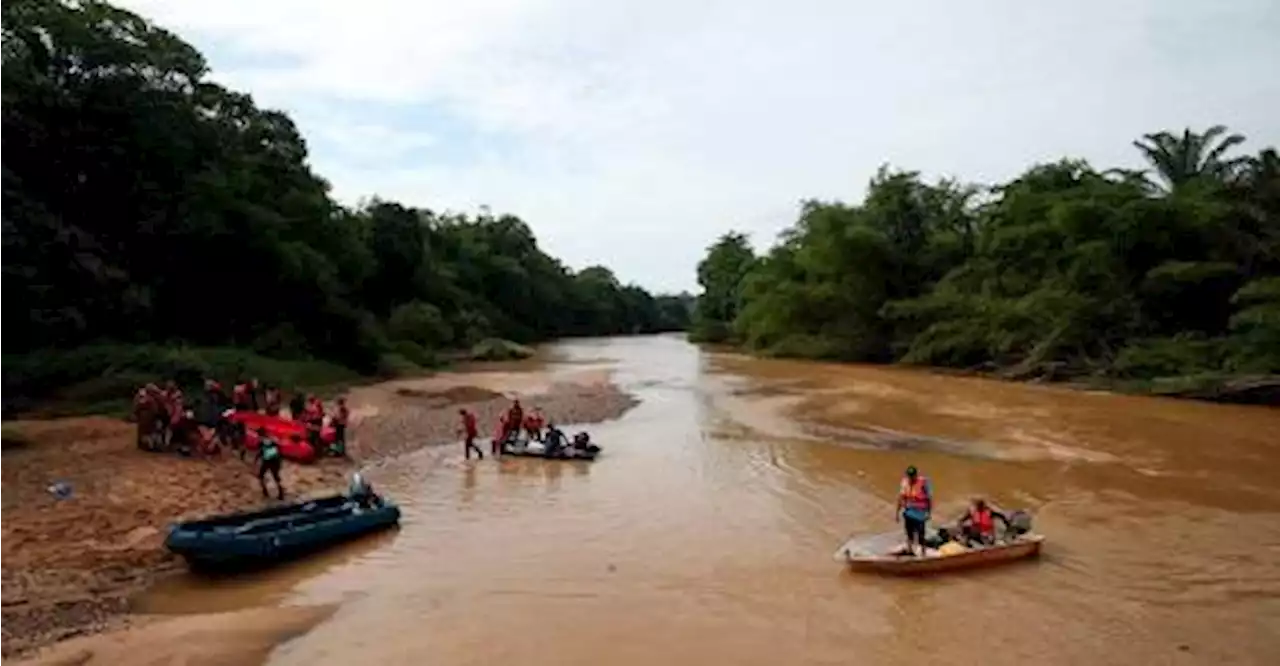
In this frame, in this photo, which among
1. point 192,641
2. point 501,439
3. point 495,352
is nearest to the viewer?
point 192,641

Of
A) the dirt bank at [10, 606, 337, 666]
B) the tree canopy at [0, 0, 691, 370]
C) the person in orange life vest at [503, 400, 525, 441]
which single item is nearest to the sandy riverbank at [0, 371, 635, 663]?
the dirt bank at [10, 606, 337, 666]

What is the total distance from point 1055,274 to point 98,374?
4870cm

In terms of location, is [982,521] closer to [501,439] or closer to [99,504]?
[501,439]

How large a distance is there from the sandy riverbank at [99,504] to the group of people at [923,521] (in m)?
10.5

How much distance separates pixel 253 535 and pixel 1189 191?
170 ft

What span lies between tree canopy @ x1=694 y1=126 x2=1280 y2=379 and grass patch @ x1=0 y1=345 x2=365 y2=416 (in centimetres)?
4034

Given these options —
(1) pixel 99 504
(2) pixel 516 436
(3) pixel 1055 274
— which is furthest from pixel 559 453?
(3) pixel 1055 274

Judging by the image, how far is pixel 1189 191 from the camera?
55.2 metres

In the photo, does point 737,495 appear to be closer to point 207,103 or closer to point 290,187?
point 207,103

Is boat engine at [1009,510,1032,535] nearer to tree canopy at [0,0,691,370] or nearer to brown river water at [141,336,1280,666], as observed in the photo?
brown river water at [141,336,1280,666]

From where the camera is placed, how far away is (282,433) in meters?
27.4

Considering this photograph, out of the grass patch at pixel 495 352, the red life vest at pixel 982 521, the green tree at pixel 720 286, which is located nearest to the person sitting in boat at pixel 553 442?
the red life vest at pixel 982 521

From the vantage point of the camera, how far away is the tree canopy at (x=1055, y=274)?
168 feet

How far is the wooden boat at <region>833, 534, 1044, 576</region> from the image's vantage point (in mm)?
17812
